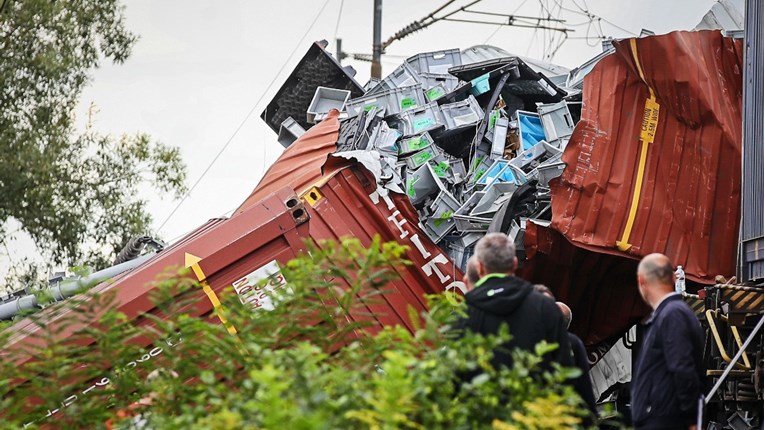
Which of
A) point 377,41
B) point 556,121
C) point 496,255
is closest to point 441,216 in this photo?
point 556,121

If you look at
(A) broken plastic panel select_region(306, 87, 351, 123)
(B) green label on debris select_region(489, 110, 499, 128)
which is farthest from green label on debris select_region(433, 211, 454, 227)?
(A) broken plastic panel select_region(306, 87, 351, 123)

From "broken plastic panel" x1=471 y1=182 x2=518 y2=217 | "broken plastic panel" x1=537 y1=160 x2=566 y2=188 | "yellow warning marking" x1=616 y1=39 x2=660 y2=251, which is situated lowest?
"yellow warning marking" x1=616 y1=39 x2=660 y2=251

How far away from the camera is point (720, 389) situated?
7887 mm

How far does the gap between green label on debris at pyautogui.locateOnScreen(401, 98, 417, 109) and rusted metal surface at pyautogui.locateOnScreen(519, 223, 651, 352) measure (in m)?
2.69

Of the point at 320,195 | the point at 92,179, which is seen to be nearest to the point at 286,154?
the point at 320,195

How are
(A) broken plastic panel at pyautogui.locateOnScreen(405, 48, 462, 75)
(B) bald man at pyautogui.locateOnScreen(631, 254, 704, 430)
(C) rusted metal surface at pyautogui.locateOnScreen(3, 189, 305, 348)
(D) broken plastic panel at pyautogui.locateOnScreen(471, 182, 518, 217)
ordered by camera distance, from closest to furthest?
(B) bald man at pyautogui.locateOnScreen(631, 254, 704, 430), (C) rusted metal surface at pyautogui.locateOnScreen(3, 189, 305, 348), (D) broken plastic panel at pyautogui.locateOnScreen(471, 182, 518, 217), (A) broken plastic panel at pyautogui.locateOnScreen(405, 48, 462, 75)

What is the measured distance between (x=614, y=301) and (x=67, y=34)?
522 inches

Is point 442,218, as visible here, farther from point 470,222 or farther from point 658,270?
point 658,270

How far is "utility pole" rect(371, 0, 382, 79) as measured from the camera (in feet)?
77.9

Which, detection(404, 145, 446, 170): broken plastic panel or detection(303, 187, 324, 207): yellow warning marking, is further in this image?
detection(404, 145, 446, 170): broken plastic panel

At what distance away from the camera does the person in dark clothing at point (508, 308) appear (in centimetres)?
482

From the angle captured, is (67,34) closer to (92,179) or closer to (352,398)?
(92,179)

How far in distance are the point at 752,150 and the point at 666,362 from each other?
140 inches

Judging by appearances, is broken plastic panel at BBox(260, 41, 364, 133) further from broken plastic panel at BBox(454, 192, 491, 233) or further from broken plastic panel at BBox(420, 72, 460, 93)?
broken plastic panel at BBox(454, 192, 491, 233)
